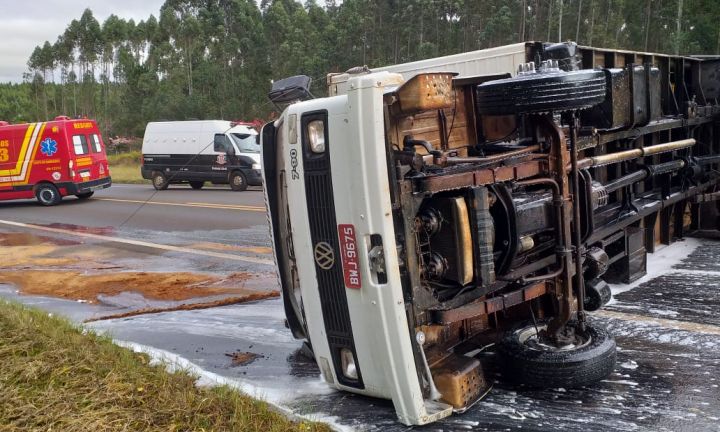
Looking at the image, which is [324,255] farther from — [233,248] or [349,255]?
[233,248]

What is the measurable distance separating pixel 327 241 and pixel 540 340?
4.91ft

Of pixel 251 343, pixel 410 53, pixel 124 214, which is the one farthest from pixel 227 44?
pixel 251 343

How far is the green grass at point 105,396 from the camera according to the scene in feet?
11.6

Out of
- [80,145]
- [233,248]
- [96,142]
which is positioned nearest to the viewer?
[233,248]

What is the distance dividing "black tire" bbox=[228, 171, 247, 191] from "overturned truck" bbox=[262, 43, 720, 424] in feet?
53.3

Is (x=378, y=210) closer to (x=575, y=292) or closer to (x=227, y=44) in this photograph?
(x=575, y=292)

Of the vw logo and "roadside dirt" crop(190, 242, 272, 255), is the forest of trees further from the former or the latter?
the vw logo

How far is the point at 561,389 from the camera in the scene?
382 centimetres

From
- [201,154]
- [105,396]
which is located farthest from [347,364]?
[201,154]

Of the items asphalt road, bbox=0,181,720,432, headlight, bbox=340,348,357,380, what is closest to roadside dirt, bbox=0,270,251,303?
asphalt road, bbox=0,181,720,432

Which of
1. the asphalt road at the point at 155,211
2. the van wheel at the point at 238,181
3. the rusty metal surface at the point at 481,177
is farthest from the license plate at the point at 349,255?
the van wheel at the point at 238,181

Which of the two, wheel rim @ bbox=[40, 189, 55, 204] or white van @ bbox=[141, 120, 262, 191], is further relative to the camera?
white van @ bbox=[141, 120, 262, 191]

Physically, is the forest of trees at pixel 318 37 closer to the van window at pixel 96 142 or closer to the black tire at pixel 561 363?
the van window at pixel 96 142

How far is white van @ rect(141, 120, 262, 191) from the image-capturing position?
67.7 ft
